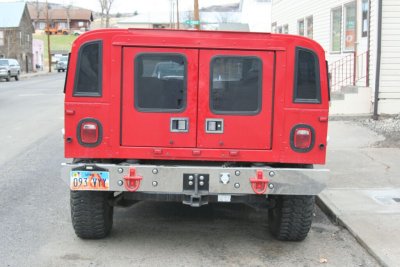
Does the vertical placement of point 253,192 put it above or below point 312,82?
below

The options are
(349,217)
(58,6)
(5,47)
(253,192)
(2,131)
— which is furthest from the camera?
(58,6)

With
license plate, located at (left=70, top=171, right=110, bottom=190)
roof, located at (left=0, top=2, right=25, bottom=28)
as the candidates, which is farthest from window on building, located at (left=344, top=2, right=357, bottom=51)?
roof, located at (left=0, top=2, right=25, bottom=28)

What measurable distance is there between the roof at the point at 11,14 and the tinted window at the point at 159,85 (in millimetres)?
61570

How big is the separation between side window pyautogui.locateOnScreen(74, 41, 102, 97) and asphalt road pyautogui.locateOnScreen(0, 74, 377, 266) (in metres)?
1.44

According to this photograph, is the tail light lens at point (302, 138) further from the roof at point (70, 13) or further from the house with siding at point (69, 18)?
the roof at point (70, 13)

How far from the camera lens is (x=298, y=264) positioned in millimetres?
4797

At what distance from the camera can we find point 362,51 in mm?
15031

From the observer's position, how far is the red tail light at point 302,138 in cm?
478

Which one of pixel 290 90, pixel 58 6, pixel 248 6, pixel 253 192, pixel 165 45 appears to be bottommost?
pixel 253 192

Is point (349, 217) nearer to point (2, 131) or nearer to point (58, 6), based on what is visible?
point (2, 131)

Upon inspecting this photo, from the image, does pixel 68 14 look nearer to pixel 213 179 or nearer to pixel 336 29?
pixel 336 29

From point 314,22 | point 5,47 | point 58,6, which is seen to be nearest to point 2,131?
point 314,22

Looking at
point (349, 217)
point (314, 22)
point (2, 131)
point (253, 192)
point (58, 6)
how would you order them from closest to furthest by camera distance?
point (253, 192) → point (349, 217) → point (2, 131) → point (314, 22) → point (58, 6)

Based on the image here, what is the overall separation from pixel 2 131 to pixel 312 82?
32.3ft
